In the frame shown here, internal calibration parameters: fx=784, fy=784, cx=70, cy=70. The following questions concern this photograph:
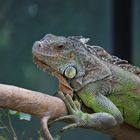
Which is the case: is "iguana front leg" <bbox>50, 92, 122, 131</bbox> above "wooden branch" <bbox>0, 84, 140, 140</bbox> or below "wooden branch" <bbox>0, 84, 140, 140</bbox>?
below

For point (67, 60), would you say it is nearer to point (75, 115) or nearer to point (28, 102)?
point (75, 115)

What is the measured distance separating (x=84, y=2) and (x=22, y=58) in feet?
2.29

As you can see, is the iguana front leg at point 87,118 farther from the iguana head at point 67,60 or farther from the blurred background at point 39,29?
the blurred background at point 39,29

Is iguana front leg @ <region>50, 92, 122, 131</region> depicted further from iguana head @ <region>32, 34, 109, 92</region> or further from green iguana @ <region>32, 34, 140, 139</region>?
iguana head @ <region>32, 34, 109, 92</region>

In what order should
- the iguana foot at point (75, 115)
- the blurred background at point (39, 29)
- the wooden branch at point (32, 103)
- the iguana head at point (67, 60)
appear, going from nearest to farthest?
the wooden branch at point (32, 103) → the iguana foot at point (75, 115) → the iguana head at point (67, 60) → the blurred background at point (39, 29)

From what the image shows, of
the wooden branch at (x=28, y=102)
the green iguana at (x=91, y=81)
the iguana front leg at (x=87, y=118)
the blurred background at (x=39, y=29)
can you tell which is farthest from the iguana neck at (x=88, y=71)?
the blurred background at (x=39, y=29)

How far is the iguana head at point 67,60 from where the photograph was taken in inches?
148

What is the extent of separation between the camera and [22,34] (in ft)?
20.8

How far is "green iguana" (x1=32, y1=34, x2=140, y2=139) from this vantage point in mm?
3665

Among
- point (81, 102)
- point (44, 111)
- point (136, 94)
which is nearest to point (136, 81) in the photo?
point (136, 94)

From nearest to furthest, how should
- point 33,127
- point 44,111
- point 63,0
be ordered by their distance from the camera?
point 44,111, point 33,127, point 63,0

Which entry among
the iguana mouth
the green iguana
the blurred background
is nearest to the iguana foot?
the green iguana

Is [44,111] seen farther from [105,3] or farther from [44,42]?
[105,3]

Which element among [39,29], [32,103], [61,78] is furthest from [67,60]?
[39,29]
